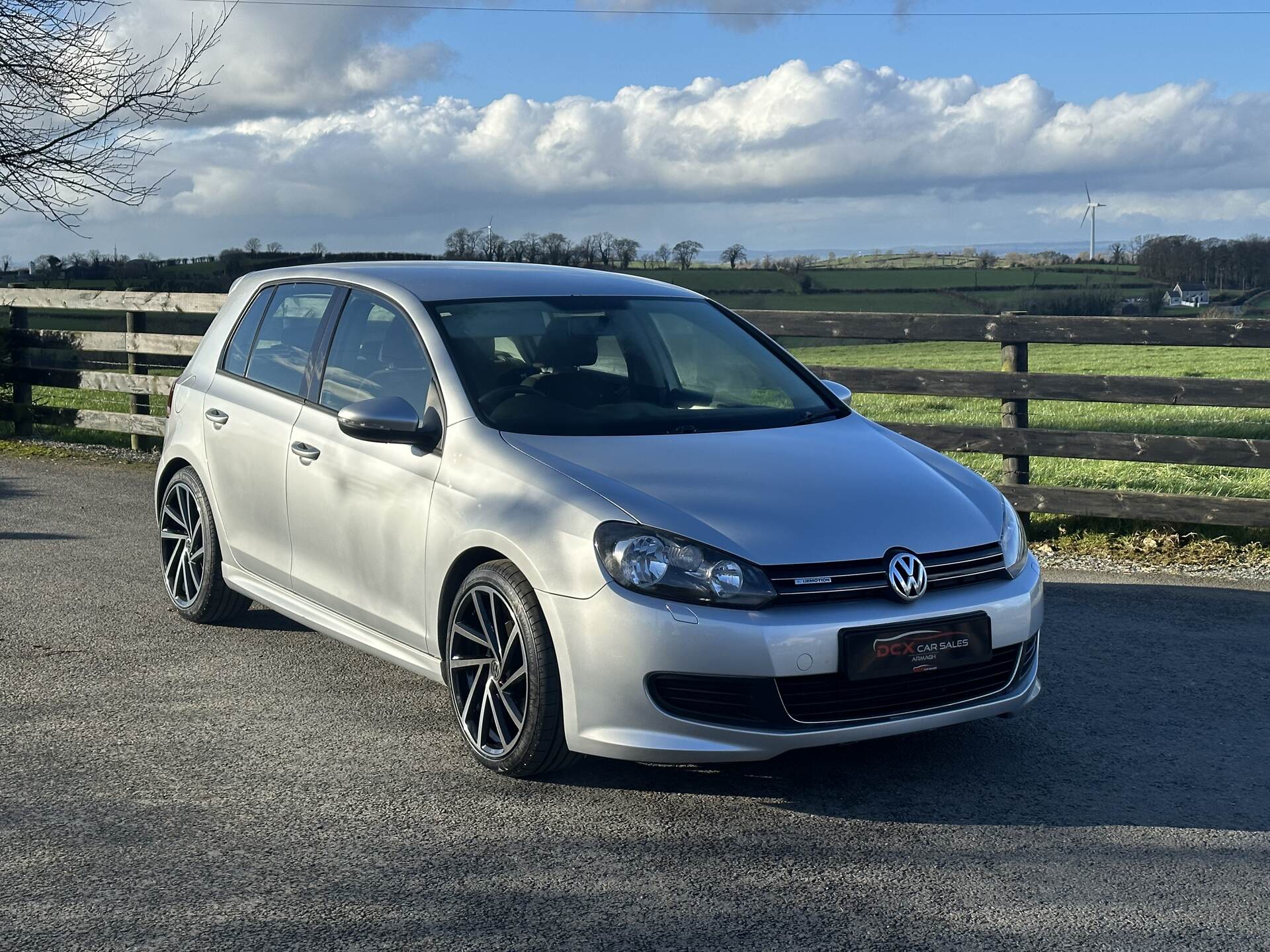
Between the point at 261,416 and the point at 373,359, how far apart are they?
2.50ft

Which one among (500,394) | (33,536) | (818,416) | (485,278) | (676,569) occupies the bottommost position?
(33,536)

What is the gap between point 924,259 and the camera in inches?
3907

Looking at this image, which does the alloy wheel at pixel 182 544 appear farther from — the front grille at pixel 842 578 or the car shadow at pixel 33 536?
the front grille at pixel 842 578

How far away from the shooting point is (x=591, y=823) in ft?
14.2

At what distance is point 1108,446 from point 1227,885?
5.23 metres

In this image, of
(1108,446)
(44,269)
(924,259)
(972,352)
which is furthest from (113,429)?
(924,259)

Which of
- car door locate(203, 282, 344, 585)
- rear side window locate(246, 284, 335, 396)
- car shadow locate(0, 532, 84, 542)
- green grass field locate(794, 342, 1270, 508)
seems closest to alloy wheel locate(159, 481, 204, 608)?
car door locate(203, 282, 344, 585)

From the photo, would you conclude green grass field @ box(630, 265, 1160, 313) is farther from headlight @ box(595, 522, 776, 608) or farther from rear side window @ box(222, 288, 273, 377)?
headlight @ box(595, 522, 776, 608)

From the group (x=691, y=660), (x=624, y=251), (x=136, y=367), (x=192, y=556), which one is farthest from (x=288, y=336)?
(x=624, y=251)

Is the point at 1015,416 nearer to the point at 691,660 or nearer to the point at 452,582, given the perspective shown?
the point at 452,582

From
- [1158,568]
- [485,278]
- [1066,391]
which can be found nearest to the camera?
[485,278]

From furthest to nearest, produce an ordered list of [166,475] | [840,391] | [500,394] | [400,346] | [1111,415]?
[1111,415] → [166,475] → [840,391] → [400,346] → [500,394]

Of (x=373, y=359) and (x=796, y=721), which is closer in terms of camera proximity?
(x=796, y=721)

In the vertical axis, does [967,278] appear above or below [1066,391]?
above
